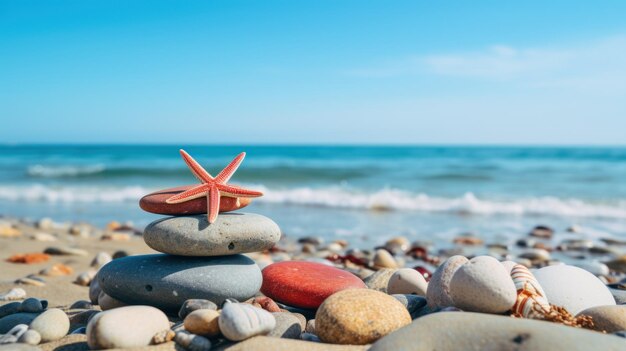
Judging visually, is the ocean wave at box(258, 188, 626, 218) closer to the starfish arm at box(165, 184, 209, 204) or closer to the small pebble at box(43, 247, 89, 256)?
the small pebble at box(43, 247, 89, 256)

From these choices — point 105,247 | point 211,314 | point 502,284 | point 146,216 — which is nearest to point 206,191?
point 211,314

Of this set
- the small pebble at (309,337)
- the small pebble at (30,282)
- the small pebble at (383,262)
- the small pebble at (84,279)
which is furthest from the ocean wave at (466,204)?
the small pebble at (309,337)

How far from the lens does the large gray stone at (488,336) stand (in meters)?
2.62

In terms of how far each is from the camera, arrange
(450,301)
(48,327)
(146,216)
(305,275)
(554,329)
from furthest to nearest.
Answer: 1. (146,216)
2. (305,275)
3. (450,301)
4. (48,327)
5. (554,329)

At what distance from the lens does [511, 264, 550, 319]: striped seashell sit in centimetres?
337

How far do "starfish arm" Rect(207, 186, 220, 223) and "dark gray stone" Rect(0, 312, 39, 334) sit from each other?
1.46 meters

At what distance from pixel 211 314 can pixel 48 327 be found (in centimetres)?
112

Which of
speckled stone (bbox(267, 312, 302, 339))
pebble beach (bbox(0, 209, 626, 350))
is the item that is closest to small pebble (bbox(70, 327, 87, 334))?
pebble beach (bbox(0, 209, 626, 350))

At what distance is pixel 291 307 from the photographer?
176 inches

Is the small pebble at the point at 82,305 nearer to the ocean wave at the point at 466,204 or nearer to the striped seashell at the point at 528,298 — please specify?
the striped seashell at the point at 528,298

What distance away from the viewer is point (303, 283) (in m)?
4.31

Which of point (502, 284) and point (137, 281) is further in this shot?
point (137, 281)

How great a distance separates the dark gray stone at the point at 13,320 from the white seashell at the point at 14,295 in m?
0.96

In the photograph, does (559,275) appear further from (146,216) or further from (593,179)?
(593,179)
